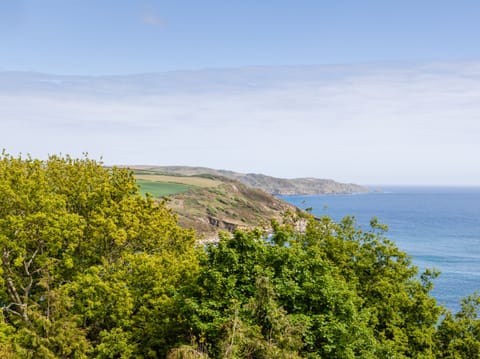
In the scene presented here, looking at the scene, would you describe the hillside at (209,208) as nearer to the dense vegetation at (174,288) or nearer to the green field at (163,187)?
the green field at (163,187)

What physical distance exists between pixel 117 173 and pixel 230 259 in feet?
52.4

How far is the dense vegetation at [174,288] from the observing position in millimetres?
20906

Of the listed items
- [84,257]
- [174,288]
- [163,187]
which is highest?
[84,257]

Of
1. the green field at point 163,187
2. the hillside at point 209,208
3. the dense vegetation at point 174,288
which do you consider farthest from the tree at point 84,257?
the green field at point 163,187

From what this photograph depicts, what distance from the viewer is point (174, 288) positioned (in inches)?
1055

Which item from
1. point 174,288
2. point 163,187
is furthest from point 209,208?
point 174,288

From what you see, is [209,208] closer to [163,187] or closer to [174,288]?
[163,187]

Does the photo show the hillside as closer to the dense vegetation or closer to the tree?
the tree

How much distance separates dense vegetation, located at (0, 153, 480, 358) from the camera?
2091cm

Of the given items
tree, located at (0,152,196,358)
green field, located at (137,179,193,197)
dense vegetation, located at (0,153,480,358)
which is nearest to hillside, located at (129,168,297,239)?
green field, located at (137,179,193,197)

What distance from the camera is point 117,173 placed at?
119 ft

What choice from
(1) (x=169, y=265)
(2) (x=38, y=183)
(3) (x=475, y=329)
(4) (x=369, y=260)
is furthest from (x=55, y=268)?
(3) (x=475, y=329)

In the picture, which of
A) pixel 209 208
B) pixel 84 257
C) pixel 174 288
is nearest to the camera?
pixel 174 288

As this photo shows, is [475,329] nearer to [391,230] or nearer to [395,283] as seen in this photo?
[395,283]
